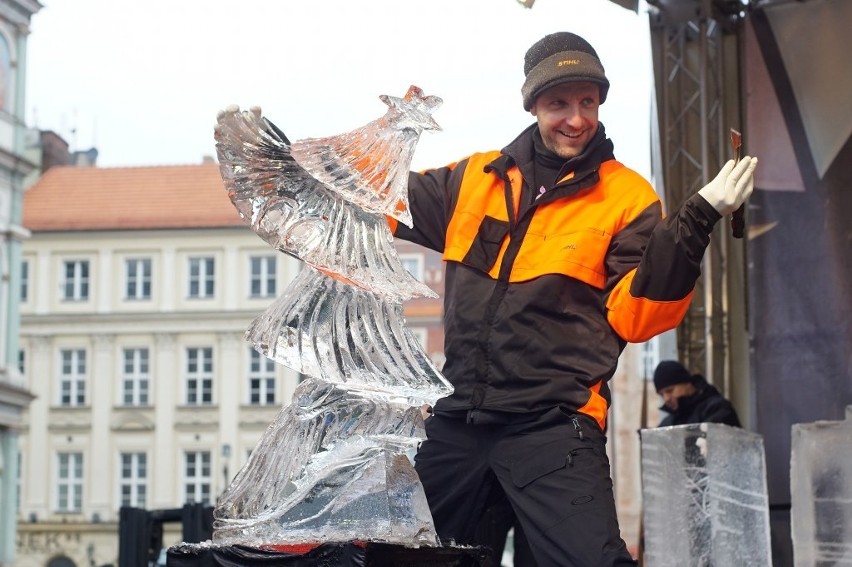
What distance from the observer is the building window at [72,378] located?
42.5 m

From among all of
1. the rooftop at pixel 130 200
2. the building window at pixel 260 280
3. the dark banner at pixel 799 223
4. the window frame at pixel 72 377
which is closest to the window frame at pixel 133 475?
the window frame at pixel 72 377

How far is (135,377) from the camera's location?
4250cm

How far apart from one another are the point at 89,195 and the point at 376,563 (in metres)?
42.5

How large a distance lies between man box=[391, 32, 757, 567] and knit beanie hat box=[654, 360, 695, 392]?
377 centimetres

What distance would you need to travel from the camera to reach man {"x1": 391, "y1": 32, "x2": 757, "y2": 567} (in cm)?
278

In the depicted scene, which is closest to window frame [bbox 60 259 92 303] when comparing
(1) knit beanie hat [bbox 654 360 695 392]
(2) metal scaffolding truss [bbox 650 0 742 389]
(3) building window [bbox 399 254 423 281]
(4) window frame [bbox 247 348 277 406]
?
(4) window frame [bbox 247 348 277 406]

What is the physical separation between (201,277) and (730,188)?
4095 centimetres

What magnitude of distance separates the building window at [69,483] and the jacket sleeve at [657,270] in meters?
40.5

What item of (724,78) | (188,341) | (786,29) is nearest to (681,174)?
(724,78)

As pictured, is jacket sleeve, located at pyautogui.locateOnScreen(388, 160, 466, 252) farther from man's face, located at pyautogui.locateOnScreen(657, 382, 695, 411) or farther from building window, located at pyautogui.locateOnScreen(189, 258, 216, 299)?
building window, located at pyautogui.locateOnScreen(189, 258, 216, 299)

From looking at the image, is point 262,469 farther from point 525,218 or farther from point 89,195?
point 89,195

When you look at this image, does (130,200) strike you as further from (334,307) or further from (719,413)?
(334,307)

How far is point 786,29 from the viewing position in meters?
6.91

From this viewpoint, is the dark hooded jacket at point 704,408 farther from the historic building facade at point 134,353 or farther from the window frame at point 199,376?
the window frame at point 199,376
